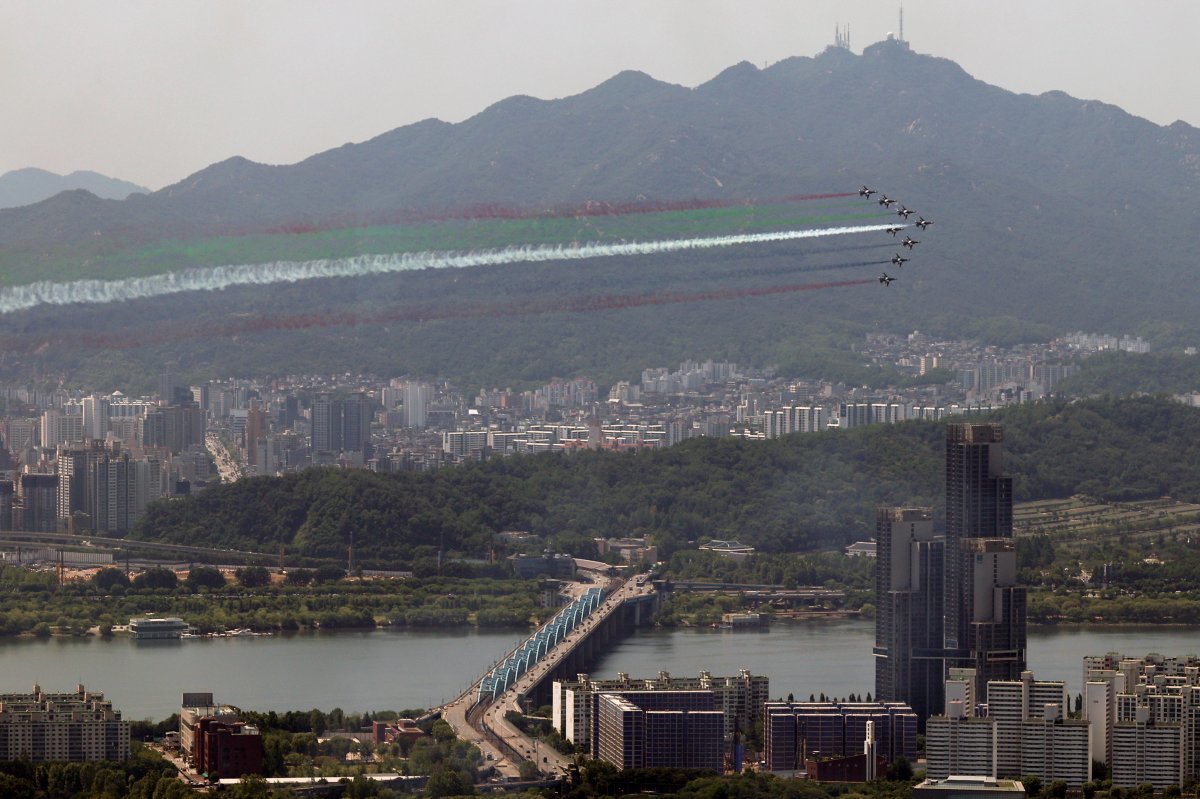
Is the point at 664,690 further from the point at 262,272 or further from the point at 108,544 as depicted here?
the point at 108,544

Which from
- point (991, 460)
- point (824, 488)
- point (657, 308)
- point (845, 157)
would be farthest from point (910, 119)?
point (991, 460)

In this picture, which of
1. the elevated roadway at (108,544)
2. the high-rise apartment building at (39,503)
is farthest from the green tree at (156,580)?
the high-rise apartment building at (39,503)

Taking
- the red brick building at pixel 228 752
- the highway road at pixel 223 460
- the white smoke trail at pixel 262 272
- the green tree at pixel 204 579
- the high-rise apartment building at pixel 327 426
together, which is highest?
the white smoke trail at pixel 262 272

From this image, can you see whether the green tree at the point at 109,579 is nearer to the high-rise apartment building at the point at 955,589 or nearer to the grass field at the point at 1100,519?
the high-rise apartment building at the point at 955,589

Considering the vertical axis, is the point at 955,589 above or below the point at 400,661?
above

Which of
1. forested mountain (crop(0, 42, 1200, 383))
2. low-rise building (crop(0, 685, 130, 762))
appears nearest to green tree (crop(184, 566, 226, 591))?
forested mountain (crop(0, 42, 1200, 383))

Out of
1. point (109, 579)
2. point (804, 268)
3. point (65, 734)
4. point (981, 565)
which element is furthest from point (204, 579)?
point (65, 734)

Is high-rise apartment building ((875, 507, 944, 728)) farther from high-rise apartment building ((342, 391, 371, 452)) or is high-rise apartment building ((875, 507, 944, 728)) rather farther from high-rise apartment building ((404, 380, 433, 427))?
high-rise apartment building ((404, 380, 433, 427))
